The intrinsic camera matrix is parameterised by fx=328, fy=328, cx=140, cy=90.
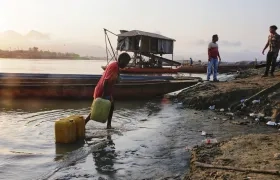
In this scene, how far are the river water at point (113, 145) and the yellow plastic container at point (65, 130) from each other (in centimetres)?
16

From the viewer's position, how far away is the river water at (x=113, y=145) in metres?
4.88

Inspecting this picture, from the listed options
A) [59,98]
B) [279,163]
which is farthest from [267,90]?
[59,98]

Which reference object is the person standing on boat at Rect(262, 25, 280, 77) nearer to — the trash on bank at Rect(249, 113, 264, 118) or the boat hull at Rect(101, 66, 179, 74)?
the trash on bank at Rect(249, 113, 264, 118)

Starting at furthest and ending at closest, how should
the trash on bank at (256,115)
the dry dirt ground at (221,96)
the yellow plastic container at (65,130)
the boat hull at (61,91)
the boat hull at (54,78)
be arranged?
the boat hull at (54,78), the boat hull at (61,91), the dry dirt ground at (221,96), the trash on bank at (256,115), the yellow plastic container at (65,130)

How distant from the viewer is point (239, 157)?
4.57m

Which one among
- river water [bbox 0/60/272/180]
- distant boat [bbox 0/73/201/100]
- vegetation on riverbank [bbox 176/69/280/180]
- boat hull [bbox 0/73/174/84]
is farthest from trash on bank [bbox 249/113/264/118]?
boat hull [bbox 0/73/174/84]

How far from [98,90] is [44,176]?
2771 mm

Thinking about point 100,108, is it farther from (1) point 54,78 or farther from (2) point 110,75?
(1) point 54,78

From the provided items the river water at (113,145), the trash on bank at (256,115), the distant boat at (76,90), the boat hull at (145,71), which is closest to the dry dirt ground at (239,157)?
the river water at (113,145)

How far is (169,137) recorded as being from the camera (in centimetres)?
689

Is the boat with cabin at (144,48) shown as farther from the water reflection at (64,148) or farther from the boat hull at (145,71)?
the water reflection at (64,148)

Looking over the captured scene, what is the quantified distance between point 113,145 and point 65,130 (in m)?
0.96

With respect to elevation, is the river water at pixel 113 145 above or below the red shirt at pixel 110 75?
below

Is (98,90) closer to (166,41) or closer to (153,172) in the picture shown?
(153,172)
